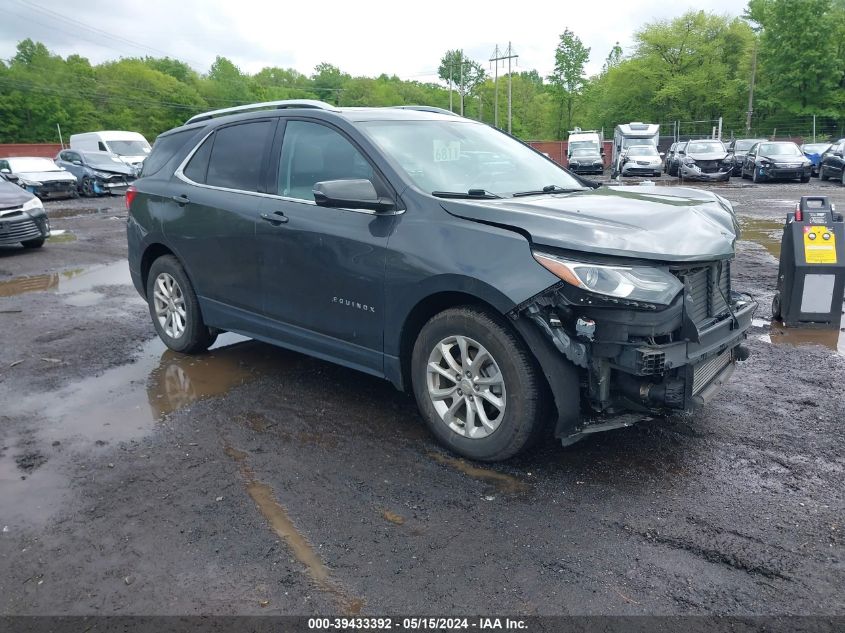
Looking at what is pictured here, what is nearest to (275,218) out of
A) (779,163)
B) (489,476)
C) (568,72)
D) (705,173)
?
(489,476)

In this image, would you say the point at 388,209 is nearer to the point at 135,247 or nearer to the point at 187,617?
the point at 187,617

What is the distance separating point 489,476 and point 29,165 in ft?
81.6

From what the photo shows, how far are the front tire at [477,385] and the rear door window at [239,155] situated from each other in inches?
76.8

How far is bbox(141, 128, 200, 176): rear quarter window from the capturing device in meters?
5.76

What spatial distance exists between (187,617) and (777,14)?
61.1 metres

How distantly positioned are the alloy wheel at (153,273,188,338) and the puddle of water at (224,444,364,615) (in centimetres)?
206

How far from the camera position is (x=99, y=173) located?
82.3 feet

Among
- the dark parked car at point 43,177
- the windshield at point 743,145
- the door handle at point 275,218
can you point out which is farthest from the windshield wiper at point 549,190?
the windshield at point 743,145

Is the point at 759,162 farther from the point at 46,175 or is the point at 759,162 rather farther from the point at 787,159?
the point at 46,175

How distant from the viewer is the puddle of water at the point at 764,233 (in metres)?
11.2

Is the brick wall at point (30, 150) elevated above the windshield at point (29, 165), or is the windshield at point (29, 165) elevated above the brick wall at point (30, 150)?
the brick wall at point (30, 150)

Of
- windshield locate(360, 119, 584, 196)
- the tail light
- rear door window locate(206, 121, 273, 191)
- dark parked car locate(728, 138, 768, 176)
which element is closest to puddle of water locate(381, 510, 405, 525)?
windshield locate(360, 119, 584, 196)

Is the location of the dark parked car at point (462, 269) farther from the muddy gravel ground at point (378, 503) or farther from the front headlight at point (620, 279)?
the muddy gravel ground at point (378, 503)

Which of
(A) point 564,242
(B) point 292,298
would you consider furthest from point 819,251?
(B) point 292,298
